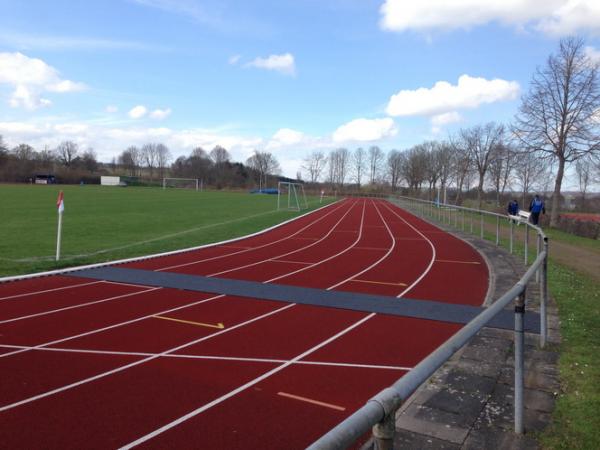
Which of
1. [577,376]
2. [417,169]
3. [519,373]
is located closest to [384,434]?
[519,373]

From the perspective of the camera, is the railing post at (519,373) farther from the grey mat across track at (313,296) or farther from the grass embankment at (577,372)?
the grey mat across track at (313,296)

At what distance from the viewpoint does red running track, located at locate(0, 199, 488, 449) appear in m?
3.96

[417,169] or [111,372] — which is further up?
[417,169]

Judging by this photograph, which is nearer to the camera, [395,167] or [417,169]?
[417,169]

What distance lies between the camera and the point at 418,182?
79.1 meters

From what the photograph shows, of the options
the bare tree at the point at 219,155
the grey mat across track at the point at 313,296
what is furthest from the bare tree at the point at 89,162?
the grey mat across track at the point at 313,296

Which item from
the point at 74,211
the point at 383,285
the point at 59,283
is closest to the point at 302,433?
the point at 383,285

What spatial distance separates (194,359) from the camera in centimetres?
553

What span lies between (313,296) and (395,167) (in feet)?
332

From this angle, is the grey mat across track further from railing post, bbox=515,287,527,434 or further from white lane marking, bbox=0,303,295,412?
railing post, bbox=515,287,527,434

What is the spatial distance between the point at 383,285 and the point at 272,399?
5.67 m

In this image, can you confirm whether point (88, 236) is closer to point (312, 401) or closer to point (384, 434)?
point (312, 401)

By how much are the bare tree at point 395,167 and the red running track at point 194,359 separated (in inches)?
3783

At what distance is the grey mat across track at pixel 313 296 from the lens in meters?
7.38
